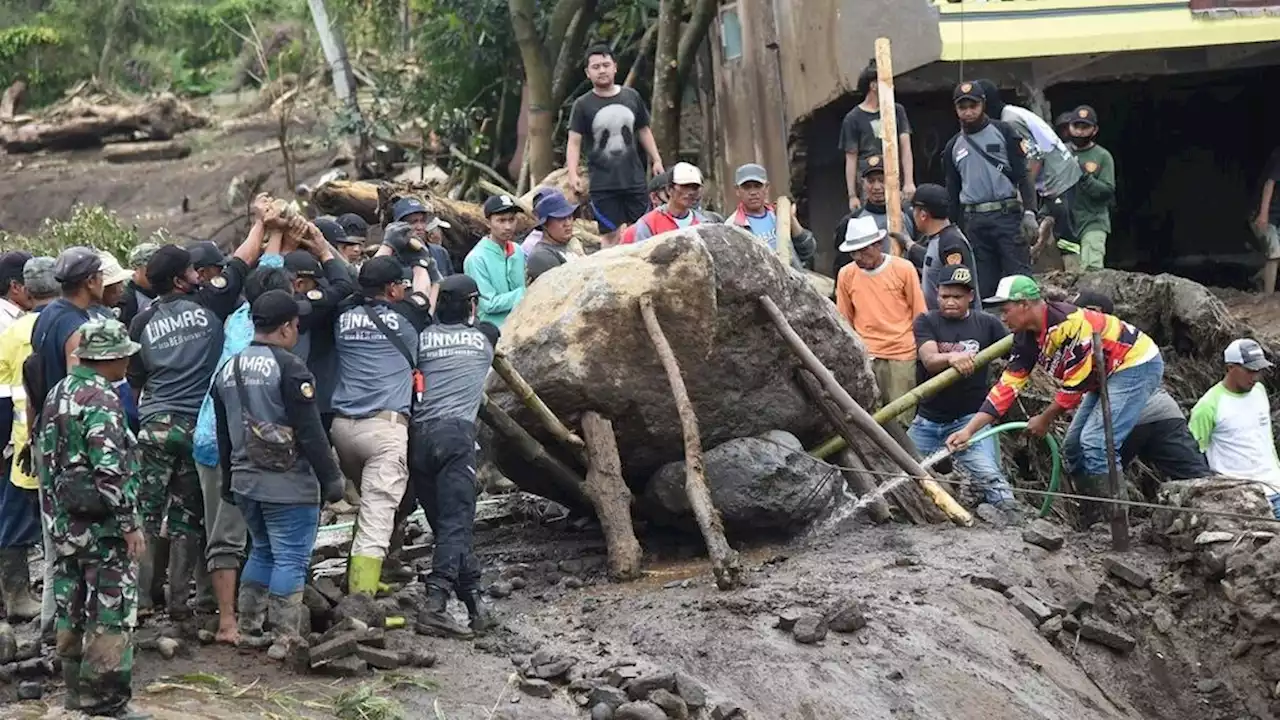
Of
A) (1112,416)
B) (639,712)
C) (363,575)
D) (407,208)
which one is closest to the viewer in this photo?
(639,712)

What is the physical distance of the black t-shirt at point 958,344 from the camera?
10945mm

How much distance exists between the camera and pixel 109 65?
2980 centimetres

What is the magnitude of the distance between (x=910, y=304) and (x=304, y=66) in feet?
59.1

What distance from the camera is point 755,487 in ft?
33.2

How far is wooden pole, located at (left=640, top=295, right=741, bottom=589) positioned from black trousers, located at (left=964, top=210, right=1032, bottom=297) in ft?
11.6

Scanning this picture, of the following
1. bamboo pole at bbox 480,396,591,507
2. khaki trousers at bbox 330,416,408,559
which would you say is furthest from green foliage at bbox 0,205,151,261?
khaki trousers at bbox 330,416,408,559

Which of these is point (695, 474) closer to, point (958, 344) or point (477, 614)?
point (477, 614)

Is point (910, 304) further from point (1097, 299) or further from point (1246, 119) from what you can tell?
point (1246, 119)

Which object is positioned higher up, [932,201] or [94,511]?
[932,201]

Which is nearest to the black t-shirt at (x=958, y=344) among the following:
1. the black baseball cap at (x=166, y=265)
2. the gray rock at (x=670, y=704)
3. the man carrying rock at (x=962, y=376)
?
the man carrying rock at (x=962, y=376)

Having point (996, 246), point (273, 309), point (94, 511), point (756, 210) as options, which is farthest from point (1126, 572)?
point (94, 511)

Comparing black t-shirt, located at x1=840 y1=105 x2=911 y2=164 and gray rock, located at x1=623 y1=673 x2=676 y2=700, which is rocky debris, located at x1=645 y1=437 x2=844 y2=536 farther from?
black t-shirt, located at x1=840 y1=105 x2=911 y2=164

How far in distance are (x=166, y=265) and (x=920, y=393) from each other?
15.2 feet

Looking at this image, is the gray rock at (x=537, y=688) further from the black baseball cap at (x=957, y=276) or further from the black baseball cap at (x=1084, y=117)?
the black baseball cap at (x=1084, y=117)
